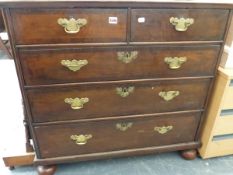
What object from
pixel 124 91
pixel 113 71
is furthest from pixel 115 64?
pixel 124 91

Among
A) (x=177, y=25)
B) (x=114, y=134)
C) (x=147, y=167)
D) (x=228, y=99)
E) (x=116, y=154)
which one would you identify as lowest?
(x=147, y=167)

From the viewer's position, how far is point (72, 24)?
0.89m

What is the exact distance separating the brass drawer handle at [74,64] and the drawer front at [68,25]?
9 cm

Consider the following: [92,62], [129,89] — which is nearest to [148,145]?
[129,89]

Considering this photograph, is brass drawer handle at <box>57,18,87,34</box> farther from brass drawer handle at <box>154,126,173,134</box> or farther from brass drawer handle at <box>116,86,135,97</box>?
brass drawer handle at <box>154,126,173,134</box>

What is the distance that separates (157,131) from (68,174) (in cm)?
56

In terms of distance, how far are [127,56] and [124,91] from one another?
0.60 ft

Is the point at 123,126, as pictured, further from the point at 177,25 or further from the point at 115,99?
the point at 177,25

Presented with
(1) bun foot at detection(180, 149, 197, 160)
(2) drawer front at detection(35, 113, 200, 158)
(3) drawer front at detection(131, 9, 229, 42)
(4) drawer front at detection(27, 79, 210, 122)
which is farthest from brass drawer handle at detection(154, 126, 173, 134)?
(3) drawer front at detection(131, 9, 229, 42)

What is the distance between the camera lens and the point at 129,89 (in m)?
1.10

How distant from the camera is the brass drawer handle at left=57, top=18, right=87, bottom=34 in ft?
2.88

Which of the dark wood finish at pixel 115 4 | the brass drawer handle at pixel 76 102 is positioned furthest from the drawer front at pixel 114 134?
the dark wood finish at pixel 115 4

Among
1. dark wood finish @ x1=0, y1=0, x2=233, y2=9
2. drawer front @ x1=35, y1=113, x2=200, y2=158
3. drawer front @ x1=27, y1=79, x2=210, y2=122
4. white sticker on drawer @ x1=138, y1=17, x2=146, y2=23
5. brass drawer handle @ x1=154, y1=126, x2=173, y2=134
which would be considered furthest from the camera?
brass drawer handle @ x1=154, y1=126, x2=173, y2=134

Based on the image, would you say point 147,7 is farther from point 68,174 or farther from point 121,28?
point 68,174
